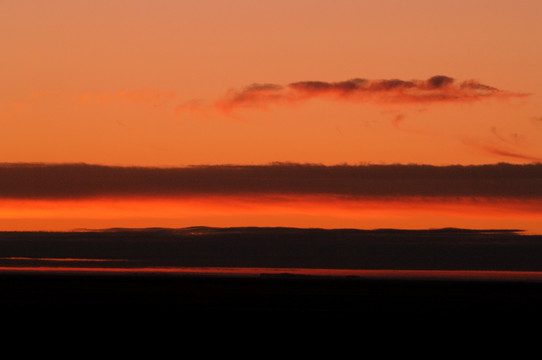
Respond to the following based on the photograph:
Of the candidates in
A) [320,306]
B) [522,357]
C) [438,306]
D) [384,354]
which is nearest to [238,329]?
[384,354]

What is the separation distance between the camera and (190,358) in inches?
1710

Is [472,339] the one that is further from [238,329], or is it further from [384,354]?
[238,329]

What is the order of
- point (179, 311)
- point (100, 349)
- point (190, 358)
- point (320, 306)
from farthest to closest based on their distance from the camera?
point (320, 306) < point (179, 311) < point (100, 349) < point (190, 358)

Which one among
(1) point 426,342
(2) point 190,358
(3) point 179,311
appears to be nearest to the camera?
(2) point 190,358

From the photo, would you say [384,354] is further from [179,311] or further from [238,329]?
[179,311]

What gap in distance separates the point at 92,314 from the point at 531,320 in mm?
29601

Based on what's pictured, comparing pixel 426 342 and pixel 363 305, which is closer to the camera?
pixel 426 342

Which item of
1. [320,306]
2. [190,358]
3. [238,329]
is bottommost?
[190,358]

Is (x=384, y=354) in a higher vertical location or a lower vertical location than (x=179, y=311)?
lower

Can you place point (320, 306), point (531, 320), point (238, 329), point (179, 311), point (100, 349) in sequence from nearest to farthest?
point (100, 349) → point (238, 329) → point (531, 320) → point (179, 311) → point (320, 306)

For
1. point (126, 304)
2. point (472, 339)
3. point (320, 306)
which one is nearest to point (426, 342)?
point (472, 339)

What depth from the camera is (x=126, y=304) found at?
3369 inches

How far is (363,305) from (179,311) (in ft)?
65.9

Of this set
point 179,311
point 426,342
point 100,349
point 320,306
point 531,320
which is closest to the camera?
point 100,349
